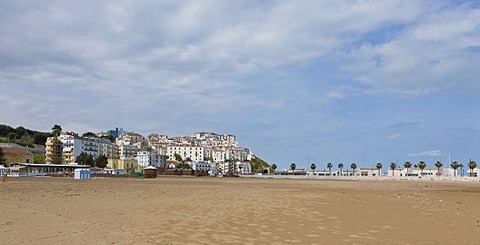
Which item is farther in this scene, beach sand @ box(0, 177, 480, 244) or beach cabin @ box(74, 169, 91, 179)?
beach cabin @ box(74, 169, 91, 179)

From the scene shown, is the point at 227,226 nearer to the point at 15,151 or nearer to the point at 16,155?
the point at 16,155

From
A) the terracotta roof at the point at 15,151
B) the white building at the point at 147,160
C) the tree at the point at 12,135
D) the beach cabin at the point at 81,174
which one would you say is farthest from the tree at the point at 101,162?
the beach cabin at the point at 81,174

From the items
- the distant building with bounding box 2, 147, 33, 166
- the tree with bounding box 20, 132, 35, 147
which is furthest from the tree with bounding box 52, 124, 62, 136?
the distant building with bounding box 2, 147, 33, 166

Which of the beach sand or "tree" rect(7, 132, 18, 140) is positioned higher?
"tree" rect(7, 132, 18, 140)

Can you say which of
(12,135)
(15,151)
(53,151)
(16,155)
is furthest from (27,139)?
(16,155)

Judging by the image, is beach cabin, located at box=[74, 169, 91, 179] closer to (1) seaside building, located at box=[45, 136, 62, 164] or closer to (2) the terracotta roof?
(2) the terracotta roof

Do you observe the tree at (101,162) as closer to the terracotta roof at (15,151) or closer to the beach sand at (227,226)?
the terracotta roof at (15,151)

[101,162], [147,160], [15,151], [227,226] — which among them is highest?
[15,151]

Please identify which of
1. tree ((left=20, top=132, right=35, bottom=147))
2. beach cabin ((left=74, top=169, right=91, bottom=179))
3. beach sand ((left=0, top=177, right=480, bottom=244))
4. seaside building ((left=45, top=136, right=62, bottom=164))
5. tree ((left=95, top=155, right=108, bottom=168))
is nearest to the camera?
beach sand ((left=0, top=177, right=480, bottom=244))

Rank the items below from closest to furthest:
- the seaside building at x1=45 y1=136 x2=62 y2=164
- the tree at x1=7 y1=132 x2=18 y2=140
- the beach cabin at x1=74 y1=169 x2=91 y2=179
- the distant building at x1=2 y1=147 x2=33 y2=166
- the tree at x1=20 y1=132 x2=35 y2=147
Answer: the beach cabin at x1=74 y1=169 x2=91 y2=179, the distant building at x1=2 y1=147 x2=33 y2=166, the seaside building at x1=45 y1=136 x2=62 y2=164, the tree at x1=7 y1=132 x2=18 y2=140, the tree at x1=20 y1=132 x2=35 y2=147

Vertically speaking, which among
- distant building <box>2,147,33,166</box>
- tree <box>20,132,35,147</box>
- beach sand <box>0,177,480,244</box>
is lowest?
beach sand <box>0,177,480,244</box>

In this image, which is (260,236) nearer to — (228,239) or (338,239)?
(228,239)

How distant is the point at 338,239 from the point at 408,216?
6268mm

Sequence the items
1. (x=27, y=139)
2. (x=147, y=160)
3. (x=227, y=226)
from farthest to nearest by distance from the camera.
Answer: (x=27, y=139) → (x=147, y=160) → (x=227, y=226)
